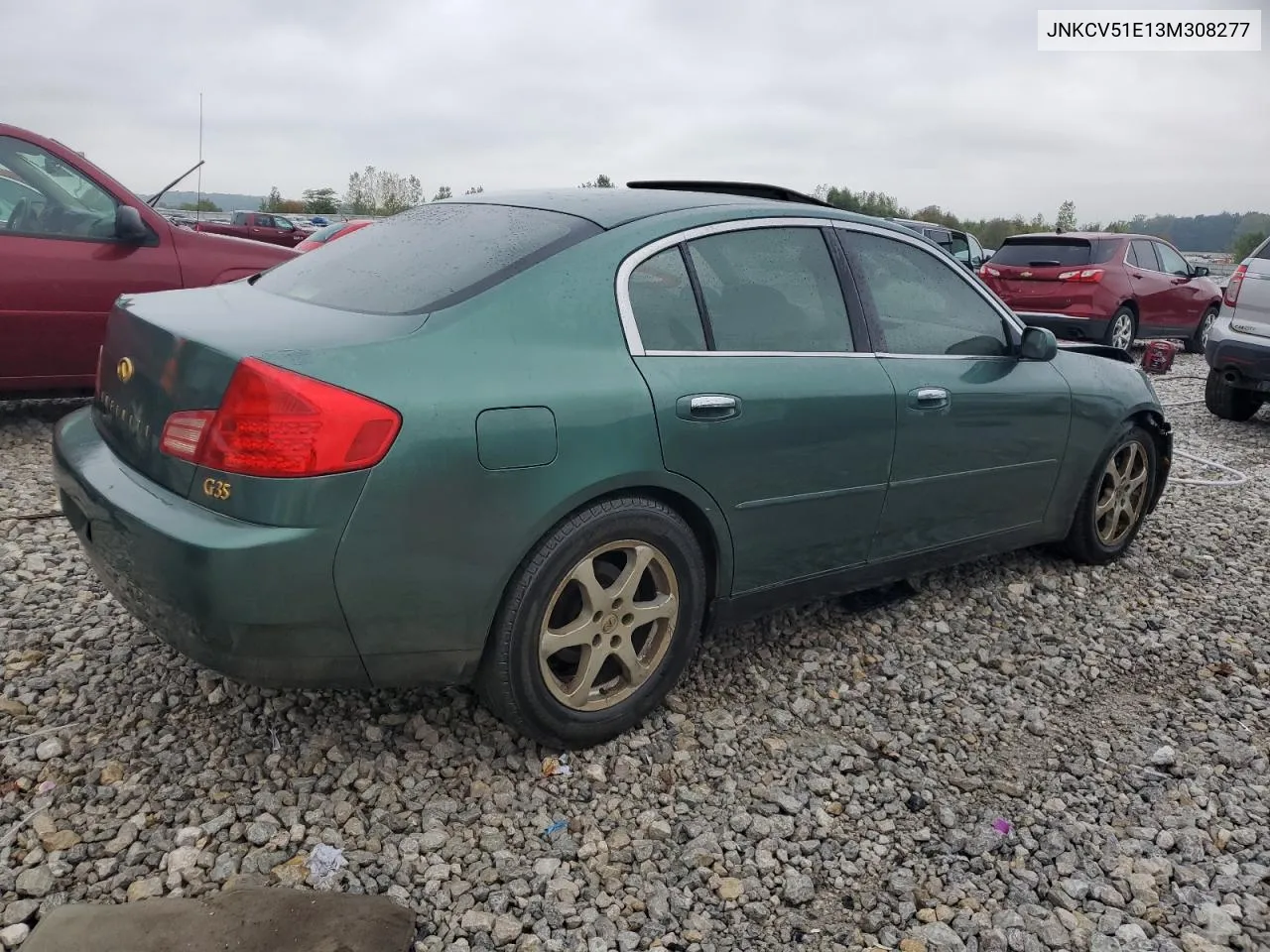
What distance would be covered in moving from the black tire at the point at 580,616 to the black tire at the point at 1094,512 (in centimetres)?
228

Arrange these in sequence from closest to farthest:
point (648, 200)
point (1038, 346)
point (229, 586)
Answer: point (229, 586), point (648, 200), point (1038, 346)

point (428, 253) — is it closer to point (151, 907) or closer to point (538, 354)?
point (538, 354)

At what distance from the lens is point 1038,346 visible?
12.5 ft

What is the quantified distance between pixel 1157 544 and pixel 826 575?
101 inches

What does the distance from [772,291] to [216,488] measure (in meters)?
1.75

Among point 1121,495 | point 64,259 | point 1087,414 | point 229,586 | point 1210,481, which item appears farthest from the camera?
point 1210,481

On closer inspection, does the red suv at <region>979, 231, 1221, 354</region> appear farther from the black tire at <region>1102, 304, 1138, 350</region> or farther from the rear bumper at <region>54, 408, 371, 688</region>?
the rear bumper at <region>54, 408, 371, 688</region>

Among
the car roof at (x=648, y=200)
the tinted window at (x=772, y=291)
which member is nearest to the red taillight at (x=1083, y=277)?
the car roof at (x=648, y=200)

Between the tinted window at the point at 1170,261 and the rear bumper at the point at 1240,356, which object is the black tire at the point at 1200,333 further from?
the rear bumper at the point at 1240,356

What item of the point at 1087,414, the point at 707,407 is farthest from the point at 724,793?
the point at 1087,414

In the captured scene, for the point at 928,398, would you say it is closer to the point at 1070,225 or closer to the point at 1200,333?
the point at 1200,333

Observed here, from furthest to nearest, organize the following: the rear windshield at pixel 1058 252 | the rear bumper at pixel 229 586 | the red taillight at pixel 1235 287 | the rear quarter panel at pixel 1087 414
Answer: the rear windshield at pixel 1058 252 → the red taillight at pixel 1235 287 → the rear quarter panel at pixel 1087 414 → the rear bumper at pixel 229 586

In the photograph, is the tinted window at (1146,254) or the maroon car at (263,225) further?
the maroon car at (263,225)

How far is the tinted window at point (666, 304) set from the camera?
278cm
